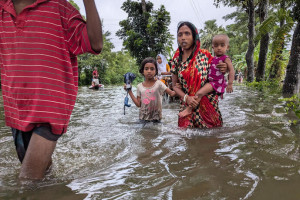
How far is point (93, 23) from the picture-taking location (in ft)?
5.56

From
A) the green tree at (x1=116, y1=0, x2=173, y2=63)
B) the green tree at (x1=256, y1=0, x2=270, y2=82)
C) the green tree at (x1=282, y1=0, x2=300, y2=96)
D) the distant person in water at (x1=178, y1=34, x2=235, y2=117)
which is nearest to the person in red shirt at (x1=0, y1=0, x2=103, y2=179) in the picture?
the distant person in water at (x1=178, y1=34, x2=235, y2=117)

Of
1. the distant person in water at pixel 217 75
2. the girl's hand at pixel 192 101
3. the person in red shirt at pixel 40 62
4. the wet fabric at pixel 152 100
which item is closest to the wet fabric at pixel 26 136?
the person in red shirt at pixel 40 62

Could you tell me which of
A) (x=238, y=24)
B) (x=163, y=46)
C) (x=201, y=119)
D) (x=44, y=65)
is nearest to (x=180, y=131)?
(x=201, y=119)

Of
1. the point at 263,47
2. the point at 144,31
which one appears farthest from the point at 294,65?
the point at 144,31

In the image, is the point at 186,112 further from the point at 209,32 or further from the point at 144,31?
the point at 209,32

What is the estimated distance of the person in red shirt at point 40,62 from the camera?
5.51 ft

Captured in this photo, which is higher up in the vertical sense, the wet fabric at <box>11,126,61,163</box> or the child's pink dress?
the child's pink dress

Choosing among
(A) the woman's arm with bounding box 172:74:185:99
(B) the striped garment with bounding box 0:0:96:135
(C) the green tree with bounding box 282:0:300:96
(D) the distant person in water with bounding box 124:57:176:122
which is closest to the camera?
(B) the striped garment with bounding box 0:0:96:135

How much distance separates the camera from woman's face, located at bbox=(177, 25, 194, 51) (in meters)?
3.27

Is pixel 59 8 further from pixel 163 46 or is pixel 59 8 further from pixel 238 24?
pixel 238 24

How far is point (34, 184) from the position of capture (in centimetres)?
184

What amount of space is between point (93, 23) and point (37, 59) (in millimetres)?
455

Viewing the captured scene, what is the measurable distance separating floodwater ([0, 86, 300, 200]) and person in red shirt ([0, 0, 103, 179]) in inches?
16.5

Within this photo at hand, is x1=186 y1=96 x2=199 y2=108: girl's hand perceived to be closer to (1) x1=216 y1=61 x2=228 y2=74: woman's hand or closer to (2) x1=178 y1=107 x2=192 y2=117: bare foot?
(2) x1=178 y1=107 x2=192 y2=117: bare foot
